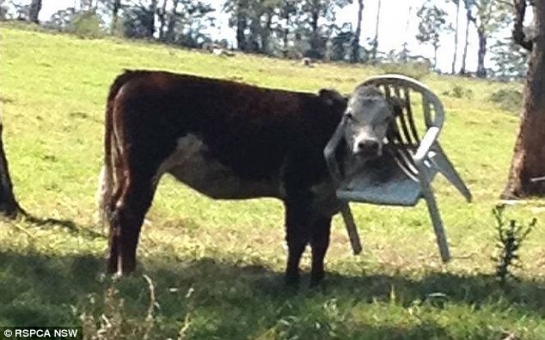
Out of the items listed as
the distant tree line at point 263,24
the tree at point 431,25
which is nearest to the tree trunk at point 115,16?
the distant tree line at point 263,24

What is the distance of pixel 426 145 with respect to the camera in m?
8.75

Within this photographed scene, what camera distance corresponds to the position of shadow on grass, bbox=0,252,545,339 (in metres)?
6.71

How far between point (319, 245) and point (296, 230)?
32cm

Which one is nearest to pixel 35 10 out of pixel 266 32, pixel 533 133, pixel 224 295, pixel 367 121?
pixel 266 32

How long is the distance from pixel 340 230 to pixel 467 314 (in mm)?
5583

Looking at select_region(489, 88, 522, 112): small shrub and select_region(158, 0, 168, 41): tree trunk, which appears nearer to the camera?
select_region(489, 88, 522, 112): small shrub

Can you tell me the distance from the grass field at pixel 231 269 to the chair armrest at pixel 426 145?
2.96 feet

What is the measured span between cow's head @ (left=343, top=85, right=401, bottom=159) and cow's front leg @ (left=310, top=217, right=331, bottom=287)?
79 cm

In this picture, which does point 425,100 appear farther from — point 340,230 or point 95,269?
point 340,230

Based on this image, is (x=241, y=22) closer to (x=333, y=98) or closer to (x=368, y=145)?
(x=333, y=98)

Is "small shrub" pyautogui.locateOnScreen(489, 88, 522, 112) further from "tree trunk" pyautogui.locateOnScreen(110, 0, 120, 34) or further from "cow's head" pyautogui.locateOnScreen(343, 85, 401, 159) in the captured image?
"cow's head" pyautogui.locateOnScreen(343, 85, 401, 159)

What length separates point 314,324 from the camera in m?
6.77

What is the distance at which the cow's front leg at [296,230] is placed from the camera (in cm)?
868

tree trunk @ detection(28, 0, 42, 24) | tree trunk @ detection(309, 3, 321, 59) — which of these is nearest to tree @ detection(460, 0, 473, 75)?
tree trunk @ detection(309, 3, 321, 59)
